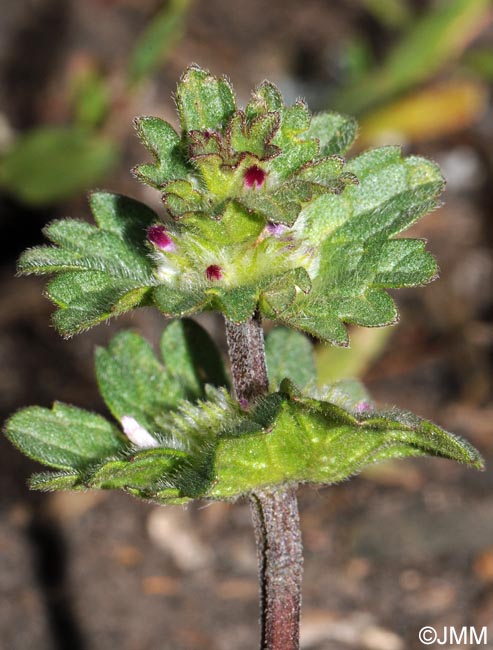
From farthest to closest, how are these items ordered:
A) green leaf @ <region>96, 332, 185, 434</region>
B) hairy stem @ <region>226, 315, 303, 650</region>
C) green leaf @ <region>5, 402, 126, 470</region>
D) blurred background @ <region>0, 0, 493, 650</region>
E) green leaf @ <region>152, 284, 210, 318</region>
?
blurred background @ <region>0, 0, 493, 650</region> < green leaf @ <region>96, 332, 185, 434</region> < green leaf @ <region>5, 402, 126, 470</region> < hairy stem @ <region>226, 315, 303, 650</region> < green leaf @ <region>152, 284, 210, 318</region>

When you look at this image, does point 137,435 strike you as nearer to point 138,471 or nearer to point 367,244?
point 138,471

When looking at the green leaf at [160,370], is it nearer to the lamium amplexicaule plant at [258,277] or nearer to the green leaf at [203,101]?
the lamium amplexicaule plant at [258,277]

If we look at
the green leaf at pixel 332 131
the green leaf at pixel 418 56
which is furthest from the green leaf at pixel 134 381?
the green leaf at pixel 418 56

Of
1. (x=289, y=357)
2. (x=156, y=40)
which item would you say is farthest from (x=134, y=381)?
(x=156, y=40)

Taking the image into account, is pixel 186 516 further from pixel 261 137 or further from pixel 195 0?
pixel 195 0

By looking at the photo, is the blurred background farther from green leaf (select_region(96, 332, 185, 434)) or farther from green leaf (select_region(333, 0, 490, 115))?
green leaf (select_region(96, 332, 185, 434))

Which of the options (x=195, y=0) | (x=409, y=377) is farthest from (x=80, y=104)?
(x=409, y=377)

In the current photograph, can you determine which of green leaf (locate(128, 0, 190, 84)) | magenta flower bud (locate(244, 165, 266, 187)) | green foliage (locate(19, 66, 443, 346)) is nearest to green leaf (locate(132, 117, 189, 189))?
green foliage (locate(19, 66, 443, 346))
